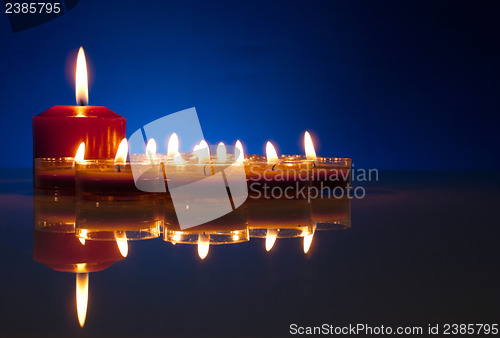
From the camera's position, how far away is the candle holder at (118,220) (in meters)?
0.57

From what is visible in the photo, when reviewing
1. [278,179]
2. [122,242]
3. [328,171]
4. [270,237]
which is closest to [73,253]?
[122,242]

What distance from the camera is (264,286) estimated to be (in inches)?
15.1

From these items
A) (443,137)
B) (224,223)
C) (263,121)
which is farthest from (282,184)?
(443,137)

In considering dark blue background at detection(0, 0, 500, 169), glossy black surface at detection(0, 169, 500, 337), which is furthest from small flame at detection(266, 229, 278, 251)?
dark blue background at detection(0, 0, 500, 169)

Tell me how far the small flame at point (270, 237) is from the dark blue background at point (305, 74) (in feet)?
7.45

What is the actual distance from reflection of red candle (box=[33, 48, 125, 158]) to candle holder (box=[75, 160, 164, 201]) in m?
0.23

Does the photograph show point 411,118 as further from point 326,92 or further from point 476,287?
point 476,287

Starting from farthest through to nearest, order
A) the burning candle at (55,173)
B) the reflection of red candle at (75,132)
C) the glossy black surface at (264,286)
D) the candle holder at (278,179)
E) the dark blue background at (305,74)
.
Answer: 1. the dark blue background at (305,74)
2. the reflection of red candle at (75,132)
3. the burning candle at (55,173)
4. the candle holder at (278,179)
5. the glossy black surface at (264,286)

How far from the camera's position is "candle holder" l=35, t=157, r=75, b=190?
818 millimetres

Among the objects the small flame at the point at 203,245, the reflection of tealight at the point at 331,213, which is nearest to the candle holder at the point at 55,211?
the small flame at the point at 203,245

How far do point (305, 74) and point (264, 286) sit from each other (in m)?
2.54

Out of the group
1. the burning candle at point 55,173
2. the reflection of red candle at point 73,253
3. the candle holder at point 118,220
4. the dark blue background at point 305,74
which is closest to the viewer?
the reflection of red candle at point 73,253

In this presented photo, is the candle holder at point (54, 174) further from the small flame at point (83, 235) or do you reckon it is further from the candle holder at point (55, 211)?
the small flame at point (83, 235)

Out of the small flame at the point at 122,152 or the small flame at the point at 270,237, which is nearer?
the small flame at the point at 270,237
